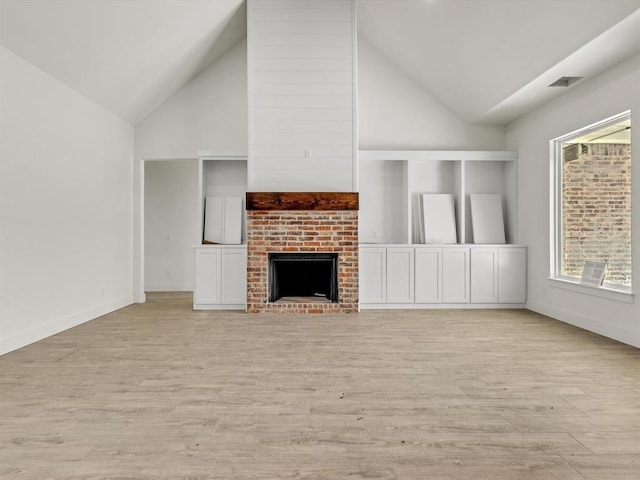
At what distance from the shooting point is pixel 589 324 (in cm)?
480

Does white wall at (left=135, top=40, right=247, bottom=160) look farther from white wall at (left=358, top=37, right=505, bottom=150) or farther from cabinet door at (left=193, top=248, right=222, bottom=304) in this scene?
white wall at (left=358, top=37, right=505, bottom=150)

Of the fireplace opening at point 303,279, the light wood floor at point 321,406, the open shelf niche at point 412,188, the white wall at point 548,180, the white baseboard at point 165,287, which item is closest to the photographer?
the light wood floor at point 321,406

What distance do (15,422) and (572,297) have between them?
552 cm

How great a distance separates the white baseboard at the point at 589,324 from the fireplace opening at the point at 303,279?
286cm

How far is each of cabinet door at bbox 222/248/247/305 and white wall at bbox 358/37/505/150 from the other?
2626 millimetres

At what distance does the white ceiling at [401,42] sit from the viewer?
3824mm

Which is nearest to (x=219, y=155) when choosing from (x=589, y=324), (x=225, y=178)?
(x=225, y=178)

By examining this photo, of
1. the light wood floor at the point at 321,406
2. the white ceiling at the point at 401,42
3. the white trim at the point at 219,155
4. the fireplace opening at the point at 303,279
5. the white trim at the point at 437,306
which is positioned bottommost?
the light wood floor at the point at 321,406

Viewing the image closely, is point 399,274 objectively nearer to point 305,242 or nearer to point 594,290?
point 305,242

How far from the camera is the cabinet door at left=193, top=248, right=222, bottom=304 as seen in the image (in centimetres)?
620

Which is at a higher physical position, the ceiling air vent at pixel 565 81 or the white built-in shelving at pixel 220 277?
the ceiling air vent at pixel 565 81

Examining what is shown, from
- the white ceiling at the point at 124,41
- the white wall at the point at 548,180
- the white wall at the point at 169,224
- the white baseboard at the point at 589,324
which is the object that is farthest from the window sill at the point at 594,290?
the white wall at the point at 169,224

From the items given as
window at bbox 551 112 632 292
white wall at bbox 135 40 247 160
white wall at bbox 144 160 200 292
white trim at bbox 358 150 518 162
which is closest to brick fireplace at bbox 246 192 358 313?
white trim at bbox 358 150 518 162

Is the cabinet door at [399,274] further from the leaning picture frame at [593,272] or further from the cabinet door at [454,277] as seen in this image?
the leaning picture frame at [593,272]
